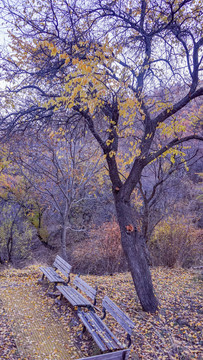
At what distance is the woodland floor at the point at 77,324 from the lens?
152 inches

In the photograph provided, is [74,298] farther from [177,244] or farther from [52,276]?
[177,244]

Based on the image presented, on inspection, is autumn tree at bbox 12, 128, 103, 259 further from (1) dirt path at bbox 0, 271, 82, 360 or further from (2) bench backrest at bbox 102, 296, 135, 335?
(2) bench backrest at bbox 102, 296, 135, 335

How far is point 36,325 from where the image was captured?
452 cm

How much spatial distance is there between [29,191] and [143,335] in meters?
10.3

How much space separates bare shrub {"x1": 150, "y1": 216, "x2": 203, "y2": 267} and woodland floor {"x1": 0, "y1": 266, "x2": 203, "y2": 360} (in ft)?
8.62

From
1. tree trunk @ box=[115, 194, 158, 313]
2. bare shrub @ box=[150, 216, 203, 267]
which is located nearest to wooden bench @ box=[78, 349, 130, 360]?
tree trunk @ box=[115, 194, 158, 313]

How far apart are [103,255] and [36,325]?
23.0 feet

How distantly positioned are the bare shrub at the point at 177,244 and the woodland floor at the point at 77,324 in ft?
8.62

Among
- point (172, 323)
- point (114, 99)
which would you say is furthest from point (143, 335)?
point (114, 99)

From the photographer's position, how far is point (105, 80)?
4.87 meters

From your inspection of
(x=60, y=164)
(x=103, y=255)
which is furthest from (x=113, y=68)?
(x=103, y=255)

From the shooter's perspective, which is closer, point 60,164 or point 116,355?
point 116,355

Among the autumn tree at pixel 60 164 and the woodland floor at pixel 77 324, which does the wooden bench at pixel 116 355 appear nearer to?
the woodland floor at pixel 77 324

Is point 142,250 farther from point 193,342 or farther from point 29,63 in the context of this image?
point 29,63
